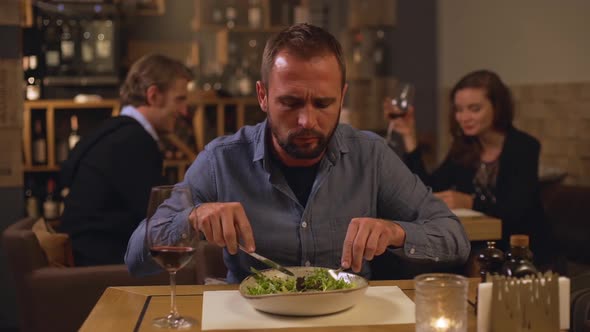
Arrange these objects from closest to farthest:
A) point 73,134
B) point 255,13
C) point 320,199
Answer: point 320,199
point 73,134
point 255,13

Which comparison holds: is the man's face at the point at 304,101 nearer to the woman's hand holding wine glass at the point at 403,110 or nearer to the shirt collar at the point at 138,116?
the woman's hand holding wine glass at the point at 403,110

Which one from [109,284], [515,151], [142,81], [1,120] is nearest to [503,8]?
[515,151]

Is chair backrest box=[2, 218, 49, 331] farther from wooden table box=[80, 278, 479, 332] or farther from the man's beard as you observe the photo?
the man's beard

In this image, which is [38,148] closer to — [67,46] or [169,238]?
[67,46]

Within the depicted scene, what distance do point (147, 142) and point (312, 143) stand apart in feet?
5.29

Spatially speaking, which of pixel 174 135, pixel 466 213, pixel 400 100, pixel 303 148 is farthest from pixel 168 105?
pixel 303 148

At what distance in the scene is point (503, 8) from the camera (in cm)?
567

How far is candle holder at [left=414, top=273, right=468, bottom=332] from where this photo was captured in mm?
1396

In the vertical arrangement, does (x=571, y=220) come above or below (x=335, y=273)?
below

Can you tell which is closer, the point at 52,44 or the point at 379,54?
the point at 52,44

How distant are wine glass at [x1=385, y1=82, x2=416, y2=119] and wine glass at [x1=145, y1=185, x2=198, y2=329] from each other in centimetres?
235

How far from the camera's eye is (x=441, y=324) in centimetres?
140

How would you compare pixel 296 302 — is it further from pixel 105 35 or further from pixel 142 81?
pixel 105 35

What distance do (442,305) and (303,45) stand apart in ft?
2.81
